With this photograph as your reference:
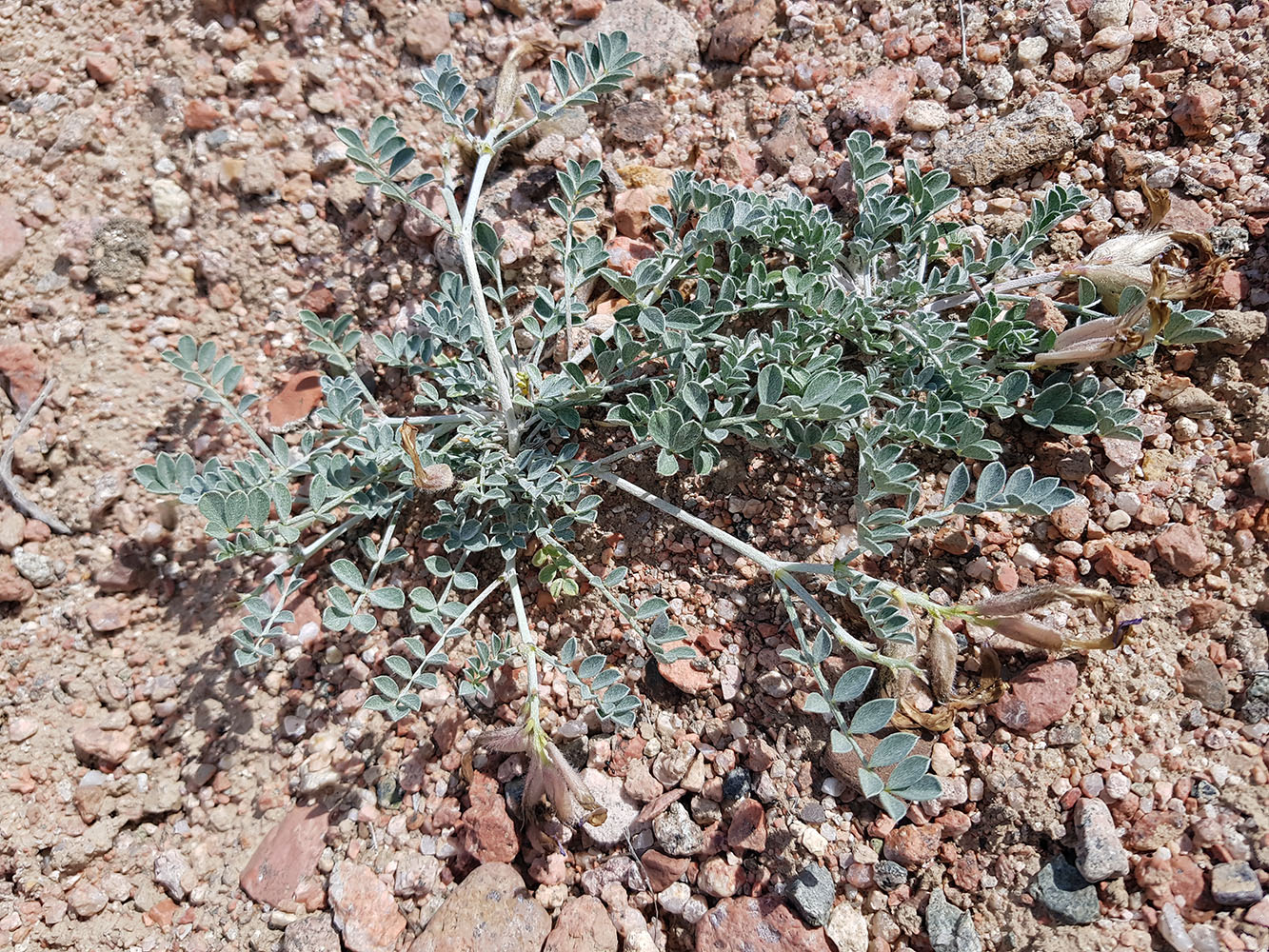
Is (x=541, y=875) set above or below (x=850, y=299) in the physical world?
below

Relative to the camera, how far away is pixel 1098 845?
1877mm

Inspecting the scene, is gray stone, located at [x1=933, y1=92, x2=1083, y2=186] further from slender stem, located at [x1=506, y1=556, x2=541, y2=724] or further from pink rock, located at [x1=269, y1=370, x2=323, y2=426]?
pink rock, located at [x1=269, y1=370, x2=323, y2=426]

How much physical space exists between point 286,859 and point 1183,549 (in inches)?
102

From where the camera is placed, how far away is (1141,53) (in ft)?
8.83

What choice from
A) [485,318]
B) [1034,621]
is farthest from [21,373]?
[1034,621]

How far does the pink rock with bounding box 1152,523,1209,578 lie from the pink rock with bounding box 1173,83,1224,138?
1.31 meters

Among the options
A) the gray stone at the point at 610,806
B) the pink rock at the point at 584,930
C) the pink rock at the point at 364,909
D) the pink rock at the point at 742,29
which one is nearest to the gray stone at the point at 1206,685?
the gray stone at the point at 610,806

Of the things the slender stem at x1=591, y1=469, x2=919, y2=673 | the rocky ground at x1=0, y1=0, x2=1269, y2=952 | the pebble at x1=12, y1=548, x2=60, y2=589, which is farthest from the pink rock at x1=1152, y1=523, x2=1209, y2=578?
the pebble at x1=12, y1=548, x2=60, y2=589

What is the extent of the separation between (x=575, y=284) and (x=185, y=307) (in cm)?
160

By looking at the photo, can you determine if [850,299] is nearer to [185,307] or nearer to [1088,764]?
[1088,764]

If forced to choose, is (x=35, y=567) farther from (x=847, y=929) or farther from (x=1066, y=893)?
(x=1066, y=893)

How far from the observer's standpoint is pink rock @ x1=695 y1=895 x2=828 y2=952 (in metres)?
1.95

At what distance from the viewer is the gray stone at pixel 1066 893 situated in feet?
6.05

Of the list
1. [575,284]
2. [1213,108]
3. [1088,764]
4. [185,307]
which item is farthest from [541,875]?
[1213,108]
